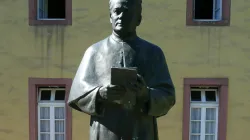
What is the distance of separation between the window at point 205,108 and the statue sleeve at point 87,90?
21.3 feet

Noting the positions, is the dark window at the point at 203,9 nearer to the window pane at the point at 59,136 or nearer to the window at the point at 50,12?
the window at the point at 50,12

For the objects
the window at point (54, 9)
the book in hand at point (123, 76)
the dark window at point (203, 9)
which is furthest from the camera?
the window at point (54, 9)

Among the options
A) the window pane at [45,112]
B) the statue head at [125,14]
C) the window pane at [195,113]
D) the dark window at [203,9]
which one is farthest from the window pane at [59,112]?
the statue head at [125,14]

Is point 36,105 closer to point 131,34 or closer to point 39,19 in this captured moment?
point 39,19

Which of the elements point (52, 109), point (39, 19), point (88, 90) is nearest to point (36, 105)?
point (52, 109)

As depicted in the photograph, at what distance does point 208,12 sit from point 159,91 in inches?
297

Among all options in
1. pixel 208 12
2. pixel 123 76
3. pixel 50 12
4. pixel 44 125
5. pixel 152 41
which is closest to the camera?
pixel 123 76

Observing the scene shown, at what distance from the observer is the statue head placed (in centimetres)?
242

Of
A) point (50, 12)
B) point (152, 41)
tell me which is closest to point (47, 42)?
point (50, 12)

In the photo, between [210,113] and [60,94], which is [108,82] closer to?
[60,94]

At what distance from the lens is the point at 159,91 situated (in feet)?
8.29

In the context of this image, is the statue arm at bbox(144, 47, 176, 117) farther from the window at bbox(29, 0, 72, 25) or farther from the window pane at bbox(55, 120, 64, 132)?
the window pane at bbox(55, 120, 64, 132)

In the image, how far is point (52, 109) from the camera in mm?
9383

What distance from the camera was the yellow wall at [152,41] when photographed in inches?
348
